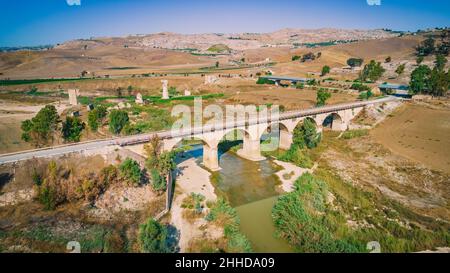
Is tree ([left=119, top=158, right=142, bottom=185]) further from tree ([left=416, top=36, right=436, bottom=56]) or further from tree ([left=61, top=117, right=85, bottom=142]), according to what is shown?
tree ([left=416, top=36, right=436, bottom=56])

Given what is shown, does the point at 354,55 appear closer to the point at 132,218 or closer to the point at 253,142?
the point at 253,142

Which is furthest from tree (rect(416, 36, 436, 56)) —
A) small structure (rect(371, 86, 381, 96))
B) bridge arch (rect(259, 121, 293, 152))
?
bridge arch (rect(259, 121, 293, 152))

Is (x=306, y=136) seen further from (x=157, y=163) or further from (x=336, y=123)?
(x=157, y=163)

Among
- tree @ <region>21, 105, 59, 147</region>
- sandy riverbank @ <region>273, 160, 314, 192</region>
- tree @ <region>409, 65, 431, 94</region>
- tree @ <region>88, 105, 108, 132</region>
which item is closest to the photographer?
sandy riverbank @ <region>273, 160, 314, 192</region>

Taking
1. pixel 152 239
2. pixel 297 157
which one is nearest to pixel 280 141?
pixel 297 157

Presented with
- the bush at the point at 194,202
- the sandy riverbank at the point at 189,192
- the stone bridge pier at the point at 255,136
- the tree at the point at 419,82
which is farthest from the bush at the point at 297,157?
the tree at the point at 419,82

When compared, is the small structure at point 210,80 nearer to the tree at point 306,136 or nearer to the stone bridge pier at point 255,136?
the stone bridge pier at point 255,136
